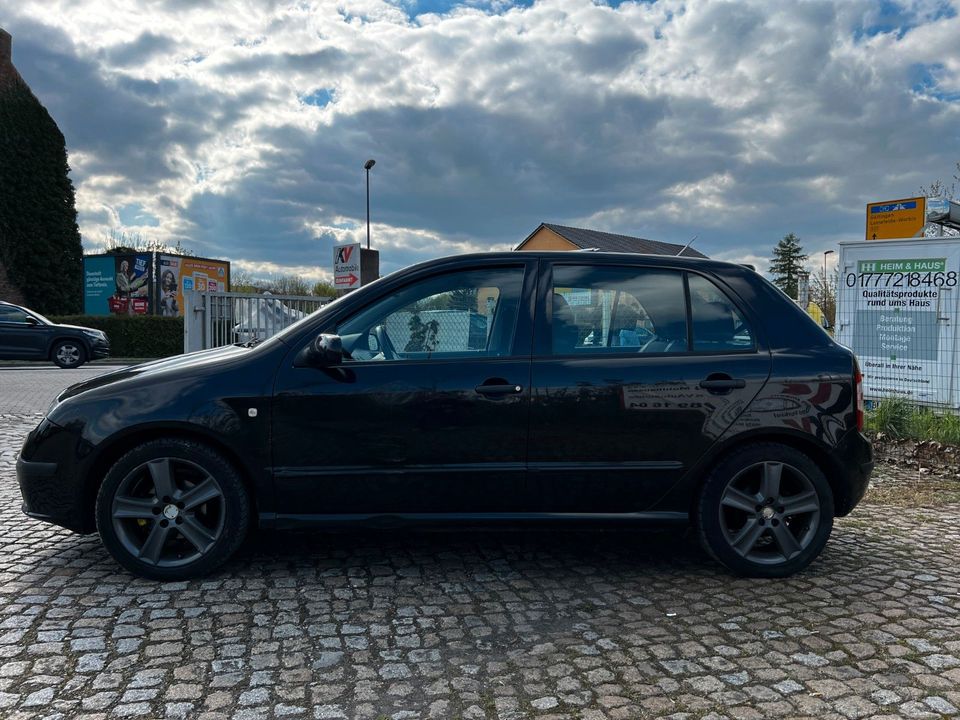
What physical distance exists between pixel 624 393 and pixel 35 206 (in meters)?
31.5

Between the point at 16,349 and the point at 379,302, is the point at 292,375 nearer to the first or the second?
the point at 379,302

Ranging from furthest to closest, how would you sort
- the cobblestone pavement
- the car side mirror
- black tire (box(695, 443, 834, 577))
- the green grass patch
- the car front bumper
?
the car front bumper < the green grass patch < black tire (box(695, 443, 834, 577)) < the car side mirror < the cobblestone pavement

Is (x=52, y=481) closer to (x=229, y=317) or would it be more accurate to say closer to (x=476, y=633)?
(x=476, y=633)

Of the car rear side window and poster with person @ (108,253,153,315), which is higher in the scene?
poster with person @ (108,253,153,315)

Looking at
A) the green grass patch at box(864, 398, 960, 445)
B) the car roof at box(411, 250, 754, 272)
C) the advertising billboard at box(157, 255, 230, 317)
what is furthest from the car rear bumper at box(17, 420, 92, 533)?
the advertising billboard at box(157, 255, 230, 317)

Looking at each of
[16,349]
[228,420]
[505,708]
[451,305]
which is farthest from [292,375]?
[16,349]

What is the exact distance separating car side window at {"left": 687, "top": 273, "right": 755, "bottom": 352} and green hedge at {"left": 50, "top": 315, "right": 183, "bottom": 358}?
24643 millimetres

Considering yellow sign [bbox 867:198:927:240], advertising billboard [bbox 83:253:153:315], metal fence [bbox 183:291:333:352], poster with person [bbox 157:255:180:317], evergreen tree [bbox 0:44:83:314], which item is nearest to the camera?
metal fence [bbox 183:291:333:352]

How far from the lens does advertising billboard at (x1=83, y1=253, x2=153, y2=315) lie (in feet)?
104

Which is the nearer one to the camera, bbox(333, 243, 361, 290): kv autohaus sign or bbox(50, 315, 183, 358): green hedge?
bbox(333, 243, 361, 290): kv autohaus sign

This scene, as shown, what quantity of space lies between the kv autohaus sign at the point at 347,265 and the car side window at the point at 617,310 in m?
18.0

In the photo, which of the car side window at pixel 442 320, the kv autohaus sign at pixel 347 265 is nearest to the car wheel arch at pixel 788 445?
the car side window at pixel 442 320

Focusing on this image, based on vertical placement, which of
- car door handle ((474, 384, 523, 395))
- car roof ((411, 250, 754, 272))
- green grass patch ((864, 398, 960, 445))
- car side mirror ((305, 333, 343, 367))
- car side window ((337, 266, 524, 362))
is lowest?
green grass patch ((864, 398, 960, 445))

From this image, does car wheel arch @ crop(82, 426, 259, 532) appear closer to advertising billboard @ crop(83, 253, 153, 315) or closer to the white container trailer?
the white container trailer
